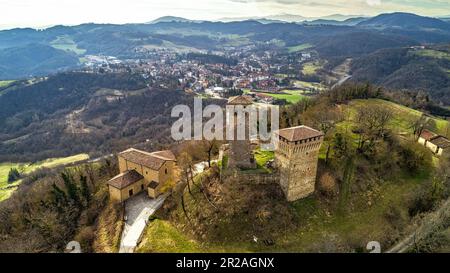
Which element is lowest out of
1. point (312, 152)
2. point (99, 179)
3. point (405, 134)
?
point (99, 179)

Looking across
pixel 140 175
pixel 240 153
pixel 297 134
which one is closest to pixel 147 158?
pixel 140 175

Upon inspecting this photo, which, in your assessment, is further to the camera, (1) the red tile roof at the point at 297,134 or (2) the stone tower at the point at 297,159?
(2) the stone tower at the point at 297,159

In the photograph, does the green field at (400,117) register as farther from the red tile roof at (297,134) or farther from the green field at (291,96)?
the green field at (291,96)

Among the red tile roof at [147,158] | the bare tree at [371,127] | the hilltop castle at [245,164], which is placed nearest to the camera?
the hilltop castle at [245,164]

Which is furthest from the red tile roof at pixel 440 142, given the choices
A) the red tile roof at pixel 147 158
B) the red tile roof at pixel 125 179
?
the red tile roof at pixel 125 179

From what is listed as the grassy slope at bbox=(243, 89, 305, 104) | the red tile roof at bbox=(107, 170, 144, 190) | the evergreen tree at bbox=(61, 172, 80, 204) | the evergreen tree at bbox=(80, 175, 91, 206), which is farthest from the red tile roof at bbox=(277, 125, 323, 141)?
the grassy slope at bbox=(243, 89, 305, 104)

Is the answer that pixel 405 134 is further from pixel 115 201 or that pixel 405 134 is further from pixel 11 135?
pixel 11 135

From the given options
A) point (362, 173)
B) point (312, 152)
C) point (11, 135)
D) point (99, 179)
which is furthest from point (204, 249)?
point (11, 135)
